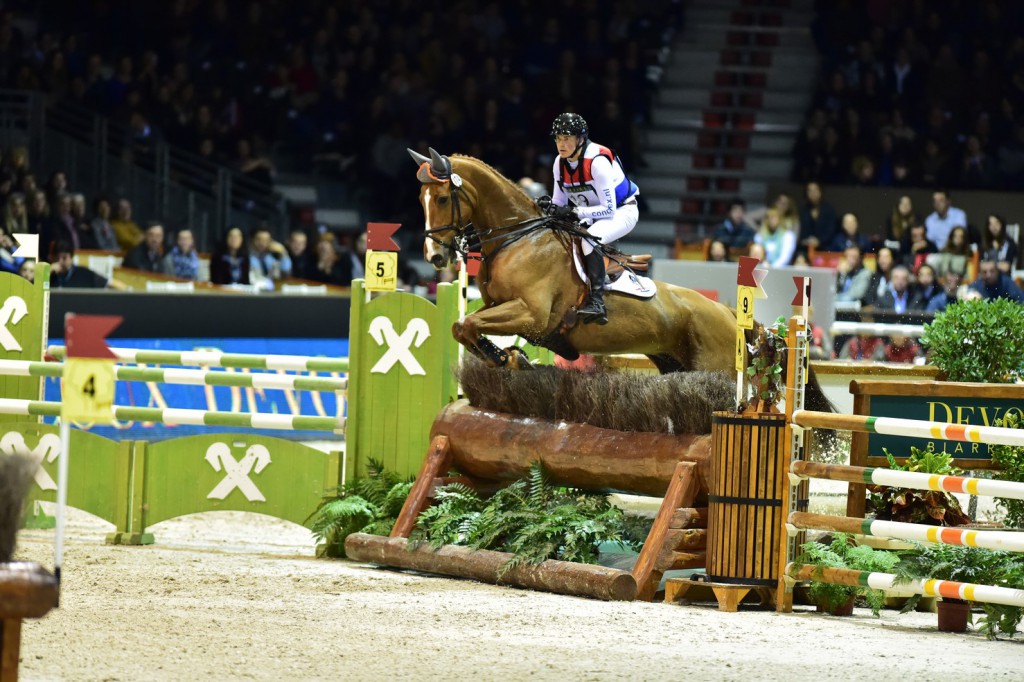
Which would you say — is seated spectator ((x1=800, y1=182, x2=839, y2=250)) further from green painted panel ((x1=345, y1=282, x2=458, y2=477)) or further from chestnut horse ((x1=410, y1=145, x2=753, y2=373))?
green painted panel ((x1=345, y1=282, x2=458, y2=477))

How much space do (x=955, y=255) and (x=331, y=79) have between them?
7717mm

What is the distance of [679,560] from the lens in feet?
21.0

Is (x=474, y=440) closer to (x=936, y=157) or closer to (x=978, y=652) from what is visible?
(x=978, y=652)

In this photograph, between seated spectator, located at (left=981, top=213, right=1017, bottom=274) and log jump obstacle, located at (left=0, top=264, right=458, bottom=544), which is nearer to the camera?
log jump obstacle, located at (left=0, top=264, right=458, bottom=544)

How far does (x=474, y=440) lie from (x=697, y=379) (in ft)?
3.84

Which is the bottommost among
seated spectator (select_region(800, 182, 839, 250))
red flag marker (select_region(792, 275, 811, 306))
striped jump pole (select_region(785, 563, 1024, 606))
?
striped jump pole (select_region(785, 563, 1024, 606))

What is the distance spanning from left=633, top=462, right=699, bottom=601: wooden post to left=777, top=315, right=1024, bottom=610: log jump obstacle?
1.51 feet

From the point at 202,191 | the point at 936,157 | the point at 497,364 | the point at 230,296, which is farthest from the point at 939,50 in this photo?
the point at 497,364

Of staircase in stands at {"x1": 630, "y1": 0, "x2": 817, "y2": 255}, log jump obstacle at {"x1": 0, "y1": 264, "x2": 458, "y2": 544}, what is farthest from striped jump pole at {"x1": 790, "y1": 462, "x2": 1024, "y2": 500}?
staircase in stands at {"x1": 630, "y1": 0, "x2": 817, "y2": 255}

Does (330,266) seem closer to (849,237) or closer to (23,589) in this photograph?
(849,237)

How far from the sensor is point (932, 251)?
1480 centimetres

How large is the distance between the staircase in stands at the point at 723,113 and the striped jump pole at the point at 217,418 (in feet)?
35.1

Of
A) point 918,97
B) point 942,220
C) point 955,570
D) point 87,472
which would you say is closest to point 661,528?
point 955,570

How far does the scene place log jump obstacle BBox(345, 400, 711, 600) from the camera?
6438 millimetres
